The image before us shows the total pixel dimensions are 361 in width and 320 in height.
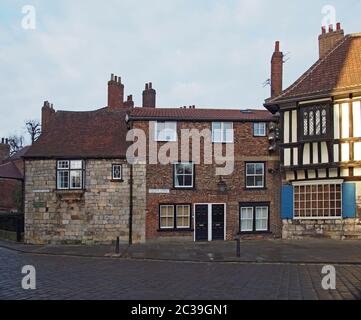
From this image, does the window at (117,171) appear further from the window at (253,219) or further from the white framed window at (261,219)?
the white framed window at (261,219)

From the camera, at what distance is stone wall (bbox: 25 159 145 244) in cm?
2369

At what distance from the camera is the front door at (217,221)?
24.1m

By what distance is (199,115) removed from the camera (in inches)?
984

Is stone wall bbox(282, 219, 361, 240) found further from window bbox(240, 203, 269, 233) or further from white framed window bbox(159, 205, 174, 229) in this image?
white framed window bbox(159, 205, 174, 229)

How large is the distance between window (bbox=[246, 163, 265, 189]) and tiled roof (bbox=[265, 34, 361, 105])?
3814 millimetres

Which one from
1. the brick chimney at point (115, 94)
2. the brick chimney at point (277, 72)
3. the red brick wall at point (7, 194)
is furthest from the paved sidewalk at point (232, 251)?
the red brick wall at point (7, 194)

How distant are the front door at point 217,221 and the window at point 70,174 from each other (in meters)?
7.50

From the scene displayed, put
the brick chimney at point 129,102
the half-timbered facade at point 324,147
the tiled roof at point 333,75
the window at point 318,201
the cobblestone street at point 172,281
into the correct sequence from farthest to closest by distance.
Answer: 1. the brick chimney at point 129,102
2. the window at point 318,201
3. the tiled roof at point 333,75
4. the half-timbered facade at point 324,147
5. the cobblestone street at point 172,281

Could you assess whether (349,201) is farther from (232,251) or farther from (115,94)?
(115,94)

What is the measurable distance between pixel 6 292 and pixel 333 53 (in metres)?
20.6

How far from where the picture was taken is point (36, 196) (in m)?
24.2

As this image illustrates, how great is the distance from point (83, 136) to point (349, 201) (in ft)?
49.6

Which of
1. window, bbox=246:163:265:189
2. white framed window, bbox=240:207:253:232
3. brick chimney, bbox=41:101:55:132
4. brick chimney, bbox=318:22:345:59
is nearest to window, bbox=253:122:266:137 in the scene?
window, bbox=246:163:265:189
